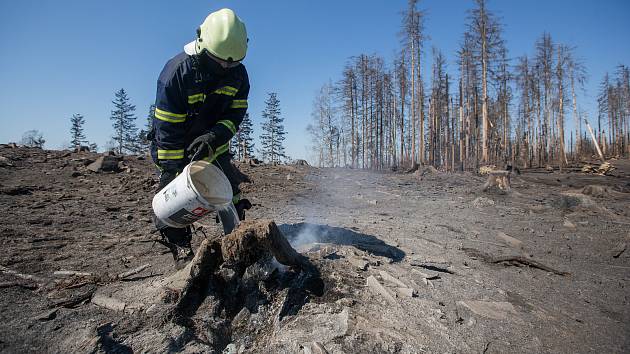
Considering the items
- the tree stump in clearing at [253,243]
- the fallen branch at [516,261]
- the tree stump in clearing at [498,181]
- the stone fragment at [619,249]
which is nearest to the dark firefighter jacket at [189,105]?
the tree stump in clearing at [253,243]

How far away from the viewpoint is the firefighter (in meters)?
2.84

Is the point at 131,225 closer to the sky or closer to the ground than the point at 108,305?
closer to the sky

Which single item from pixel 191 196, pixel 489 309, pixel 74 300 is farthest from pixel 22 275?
pixel 489 309

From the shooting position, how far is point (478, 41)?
1983 cm

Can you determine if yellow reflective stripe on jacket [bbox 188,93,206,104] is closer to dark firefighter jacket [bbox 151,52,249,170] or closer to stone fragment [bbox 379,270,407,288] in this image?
dark firefighter jacket [bbox 151,52,249,170]

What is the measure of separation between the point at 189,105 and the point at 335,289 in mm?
2133

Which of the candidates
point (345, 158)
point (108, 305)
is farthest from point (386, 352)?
point (345, 158)

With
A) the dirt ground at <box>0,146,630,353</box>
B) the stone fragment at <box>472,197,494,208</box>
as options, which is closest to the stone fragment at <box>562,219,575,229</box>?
the dirt ground at <box>0,146,630,353</box>

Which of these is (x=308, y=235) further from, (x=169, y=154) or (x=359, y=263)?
(x=169, y=154)

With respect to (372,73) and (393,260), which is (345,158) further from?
(393,260)

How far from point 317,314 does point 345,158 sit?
37104mm

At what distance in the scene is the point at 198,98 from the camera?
10.1 ft

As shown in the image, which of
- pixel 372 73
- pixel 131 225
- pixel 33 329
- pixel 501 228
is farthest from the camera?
pixel 372 73

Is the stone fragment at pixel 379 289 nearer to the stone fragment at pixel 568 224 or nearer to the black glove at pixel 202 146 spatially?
the black glove at pixel 202 146
